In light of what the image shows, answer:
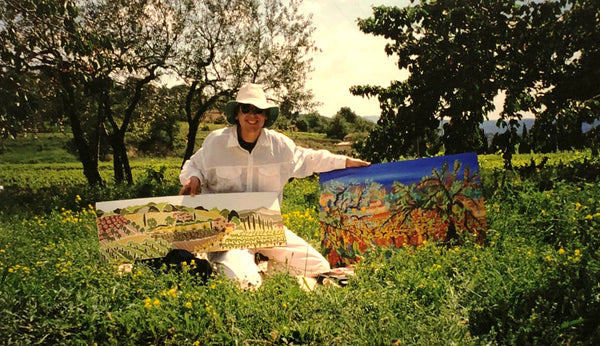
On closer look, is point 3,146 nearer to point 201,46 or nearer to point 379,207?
point 201,46

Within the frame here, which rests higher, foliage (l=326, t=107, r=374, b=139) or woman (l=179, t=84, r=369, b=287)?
foliage (l=326, t=107, r=374, b=139)

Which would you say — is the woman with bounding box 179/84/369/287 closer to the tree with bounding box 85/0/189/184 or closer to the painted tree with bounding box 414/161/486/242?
the painted tree with bounding box 414/161/486/242

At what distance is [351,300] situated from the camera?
316cm

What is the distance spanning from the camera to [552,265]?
3.14m

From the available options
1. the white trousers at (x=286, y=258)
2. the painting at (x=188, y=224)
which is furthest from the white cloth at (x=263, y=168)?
the painting at (x=188, y=224)

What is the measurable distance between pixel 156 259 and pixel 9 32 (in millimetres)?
2473

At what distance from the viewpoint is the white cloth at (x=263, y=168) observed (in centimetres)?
445

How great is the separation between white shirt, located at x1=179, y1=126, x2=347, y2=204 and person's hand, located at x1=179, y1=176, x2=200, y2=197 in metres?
0.07

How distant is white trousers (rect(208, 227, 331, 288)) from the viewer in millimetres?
4047

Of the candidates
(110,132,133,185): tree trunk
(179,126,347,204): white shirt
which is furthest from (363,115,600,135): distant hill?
(110,132,133,185): tree trunk

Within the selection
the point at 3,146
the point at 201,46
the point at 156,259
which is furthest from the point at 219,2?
the point at 156,259

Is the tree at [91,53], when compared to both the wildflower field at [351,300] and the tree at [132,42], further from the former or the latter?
the wildflower field at [351,300]

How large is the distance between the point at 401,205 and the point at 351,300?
65.8 inches

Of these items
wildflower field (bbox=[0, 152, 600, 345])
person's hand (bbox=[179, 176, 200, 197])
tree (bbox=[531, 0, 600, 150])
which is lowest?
wildflower field (bbox=[0, 152, 600, 345])
